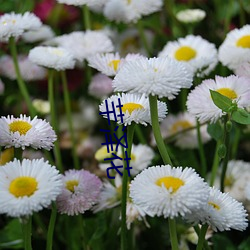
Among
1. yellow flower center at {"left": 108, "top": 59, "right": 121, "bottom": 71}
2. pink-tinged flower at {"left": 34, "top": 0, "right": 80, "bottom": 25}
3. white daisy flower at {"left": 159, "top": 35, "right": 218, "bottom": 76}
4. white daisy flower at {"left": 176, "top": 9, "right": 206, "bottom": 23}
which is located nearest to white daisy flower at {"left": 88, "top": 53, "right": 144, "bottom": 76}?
yellow flower center at {"left": 108, "top": 59, "right": 121, "bottom": 71}

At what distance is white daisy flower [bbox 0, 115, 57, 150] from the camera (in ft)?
1.88

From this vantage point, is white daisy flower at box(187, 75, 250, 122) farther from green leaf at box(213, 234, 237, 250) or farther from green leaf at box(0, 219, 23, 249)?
green leaf at box(0, 219, 23, 249)

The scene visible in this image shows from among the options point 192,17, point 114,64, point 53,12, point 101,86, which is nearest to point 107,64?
point 114,64

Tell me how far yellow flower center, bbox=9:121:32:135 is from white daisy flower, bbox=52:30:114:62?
26 centimetres

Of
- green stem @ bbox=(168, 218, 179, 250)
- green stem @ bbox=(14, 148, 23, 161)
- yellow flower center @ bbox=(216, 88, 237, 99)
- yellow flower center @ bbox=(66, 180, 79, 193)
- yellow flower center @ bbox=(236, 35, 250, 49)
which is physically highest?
yellow flower center @ bbox=(236, 35, 250, 49)

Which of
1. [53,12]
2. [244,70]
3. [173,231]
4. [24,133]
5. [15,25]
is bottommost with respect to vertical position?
[173,231]

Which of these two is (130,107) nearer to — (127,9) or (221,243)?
(221,243)

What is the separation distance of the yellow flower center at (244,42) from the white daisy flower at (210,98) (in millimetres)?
138

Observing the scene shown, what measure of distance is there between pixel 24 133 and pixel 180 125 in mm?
451

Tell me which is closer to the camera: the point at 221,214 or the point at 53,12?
the point at 221,214

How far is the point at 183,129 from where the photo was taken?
3.19ft

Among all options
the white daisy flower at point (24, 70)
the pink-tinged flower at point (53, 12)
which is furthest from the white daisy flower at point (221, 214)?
the pink-tinged flower at point (53, 12)

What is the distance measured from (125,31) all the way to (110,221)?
0.64 meters

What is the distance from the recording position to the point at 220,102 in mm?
596
